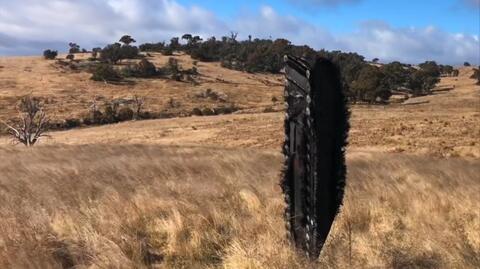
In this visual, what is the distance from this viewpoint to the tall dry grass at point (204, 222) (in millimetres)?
4922

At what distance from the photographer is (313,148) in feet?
15.4

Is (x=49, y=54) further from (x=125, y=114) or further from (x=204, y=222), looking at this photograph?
(x=204, y=222)

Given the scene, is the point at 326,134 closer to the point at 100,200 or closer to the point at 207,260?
the point at 207,260

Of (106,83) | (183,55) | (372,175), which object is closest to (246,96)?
(106,83)

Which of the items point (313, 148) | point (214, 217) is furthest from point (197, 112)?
point (313, 148)

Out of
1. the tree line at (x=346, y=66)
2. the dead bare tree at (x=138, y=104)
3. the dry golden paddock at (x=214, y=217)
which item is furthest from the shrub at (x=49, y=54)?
the dry golden paddock at (x=214, y=217)

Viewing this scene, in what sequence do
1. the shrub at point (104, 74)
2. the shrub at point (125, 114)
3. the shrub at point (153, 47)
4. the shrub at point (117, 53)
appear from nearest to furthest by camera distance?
1. the shrub at point (125, 114)
2. the shrub at point (104, 74)
3. the shrub at point (117, 53)
4. the shrub at point (153, 47)

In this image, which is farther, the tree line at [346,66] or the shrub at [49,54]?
the shrub at [49,54]

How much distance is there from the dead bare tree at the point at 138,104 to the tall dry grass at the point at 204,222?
49453 mm

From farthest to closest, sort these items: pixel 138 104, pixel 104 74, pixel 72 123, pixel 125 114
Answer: pixel 104 74
pixel 138 104
pixel 125 114
pixel 72 123

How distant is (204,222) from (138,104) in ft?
187

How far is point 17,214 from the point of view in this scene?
607cm

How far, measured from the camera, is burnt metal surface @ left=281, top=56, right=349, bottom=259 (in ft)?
15.6

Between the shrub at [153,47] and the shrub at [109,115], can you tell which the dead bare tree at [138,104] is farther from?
the shrub at [153,47]
